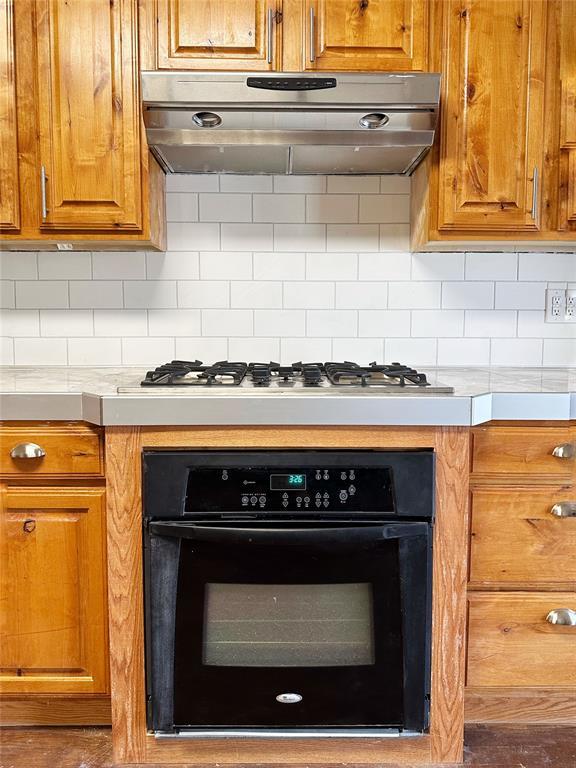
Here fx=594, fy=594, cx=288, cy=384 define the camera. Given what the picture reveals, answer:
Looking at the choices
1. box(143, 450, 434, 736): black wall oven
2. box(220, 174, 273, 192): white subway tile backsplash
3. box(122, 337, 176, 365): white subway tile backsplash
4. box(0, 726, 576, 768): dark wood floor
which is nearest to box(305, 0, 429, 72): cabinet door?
box(220, 174, 273, 192): white subway tile backsplash

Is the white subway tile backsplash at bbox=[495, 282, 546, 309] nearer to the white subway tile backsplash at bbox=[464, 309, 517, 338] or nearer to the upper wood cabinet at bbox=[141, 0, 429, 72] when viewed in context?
the white subway tile backsplash at bbox=[464, 309, 517, 338]

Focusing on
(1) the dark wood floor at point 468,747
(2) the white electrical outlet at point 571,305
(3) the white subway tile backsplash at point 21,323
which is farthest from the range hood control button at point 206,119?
(1) the dark wood floor at point 468,747

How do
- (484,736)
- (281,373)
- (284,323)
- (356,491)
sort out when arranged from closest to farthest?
(356,491) < (484,736) < (281,373) < (284,323)

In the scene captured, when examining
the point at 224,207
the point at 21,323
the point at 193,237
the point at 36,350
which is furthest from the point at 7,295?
the point at 224,207

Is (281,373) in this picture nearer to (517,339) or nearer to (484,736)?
(517,339)

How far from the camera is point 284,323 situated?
6.47 feet

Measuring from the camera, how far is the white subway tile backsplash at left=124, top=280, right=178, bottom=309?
6.41 feet

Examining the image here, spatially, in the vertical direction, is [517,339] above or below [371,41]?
below

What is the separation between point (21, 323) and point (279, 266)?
0.87 m

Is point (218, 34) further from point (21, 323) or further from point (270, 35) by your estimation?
point (21, 323)

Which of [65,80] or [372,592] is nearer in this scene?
[372,592]

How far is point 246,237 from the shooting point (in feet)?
6.37

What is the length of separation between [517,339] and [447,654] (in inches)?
42.1

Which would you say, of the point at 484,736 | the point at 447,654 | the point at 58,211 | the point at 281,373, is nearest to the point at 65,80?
the point at 58,211
